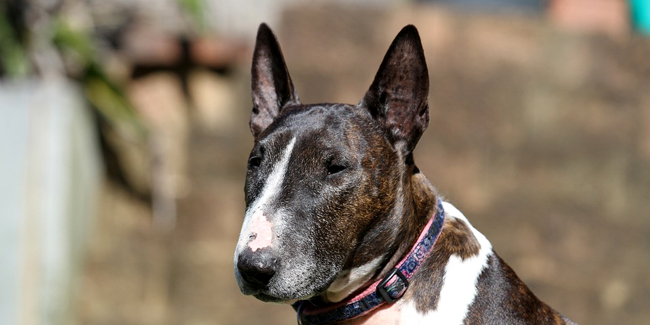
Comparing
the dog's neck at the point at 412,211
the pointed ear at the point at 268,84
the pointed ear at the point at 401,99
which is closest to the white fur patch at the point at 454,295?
the dog's neck at the point at 412,211

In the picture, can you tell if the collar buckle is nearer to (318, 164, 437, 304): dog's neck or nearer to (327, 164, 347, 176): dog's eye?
(318, 164, 437, 304): dog's neck

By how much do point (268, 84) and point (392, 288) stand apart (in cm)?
106

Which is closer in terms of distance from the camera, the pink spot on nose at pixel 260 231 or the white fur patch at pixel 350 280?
the pink spot on nose at pixel 260 231

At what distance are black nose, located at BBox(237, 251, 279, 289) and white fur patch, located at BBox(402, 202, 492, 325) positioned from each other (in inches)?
23.1

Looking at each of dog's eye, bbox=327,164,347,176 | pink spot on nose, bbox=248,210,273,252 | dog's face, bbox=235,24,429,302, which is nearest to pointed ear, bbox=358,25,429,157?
dog's face, bbox=235,24,429,302

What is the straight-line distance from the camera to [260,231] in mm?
3293

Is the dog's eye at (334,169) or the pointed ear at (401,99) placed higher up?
the pointed ear at (401,99)

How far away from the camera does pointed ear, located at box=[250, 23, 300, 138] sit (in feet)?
13.4

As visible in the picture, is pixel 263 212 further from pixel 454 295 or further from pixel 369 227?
pixel 454 295

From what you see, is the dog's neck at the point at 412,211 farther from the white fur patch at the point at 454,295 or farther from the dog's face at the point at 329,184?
the white fur patch at the point at 454,295

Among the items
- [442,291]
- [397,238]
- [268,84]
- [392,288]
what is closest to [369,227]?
[397,238]

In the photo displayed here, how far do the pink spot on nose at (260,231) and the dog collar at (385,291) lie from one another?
1.81ft

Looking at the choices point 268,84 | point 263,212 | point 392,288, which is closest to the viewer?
point 263,212

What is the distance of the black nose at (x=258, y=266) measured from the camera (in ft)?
10.6
